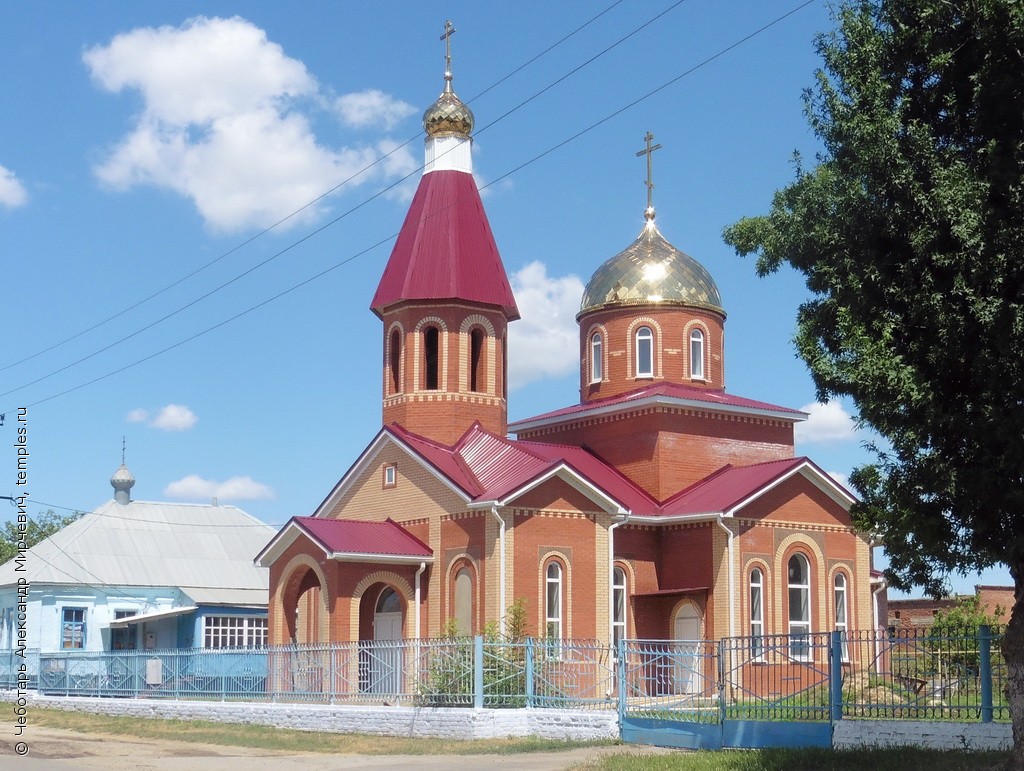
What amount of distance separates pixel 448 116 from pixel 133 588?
47.2 ft

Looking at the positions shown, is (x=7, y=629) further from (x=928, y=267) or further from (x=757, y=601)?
(x=928, y=267)

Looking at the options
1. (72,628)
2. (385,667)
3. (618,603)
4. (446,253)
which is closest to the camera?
(385,667)

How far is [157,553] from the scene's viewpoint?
34031 mm

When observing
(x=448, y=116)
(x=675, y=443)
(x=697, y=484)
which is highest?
(x=448, y=116)

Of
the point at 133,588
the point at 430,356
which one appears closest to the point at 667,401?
the point at 430,356

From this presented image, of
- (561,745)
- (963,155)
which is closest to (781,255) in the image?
(963,155)

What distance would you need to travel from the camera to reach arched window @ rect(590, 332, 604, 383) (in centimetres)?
2770

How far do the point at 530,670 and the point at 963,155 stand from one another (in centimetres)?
939

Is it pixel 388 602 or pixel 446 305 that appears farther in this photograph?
pixel 446 305

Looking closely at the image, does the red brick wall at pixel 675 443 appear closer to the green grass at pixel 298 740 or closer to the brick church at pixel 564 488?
the brick church at pixel 564 488

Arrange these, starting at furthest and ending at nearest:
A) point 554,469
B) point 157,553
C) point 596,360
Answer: point 157,553, point 596,360, point 554,469

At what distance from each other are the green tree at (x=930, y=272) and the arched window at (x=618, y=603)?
13.2 metres

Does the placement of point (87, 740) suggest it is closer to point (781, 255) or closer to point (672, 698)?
point (672, 698)

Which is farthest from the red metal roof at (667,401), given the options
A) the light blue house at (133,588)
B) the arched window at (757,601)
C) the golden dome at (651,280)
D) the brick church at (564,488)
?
the light blue house at (133,588)
